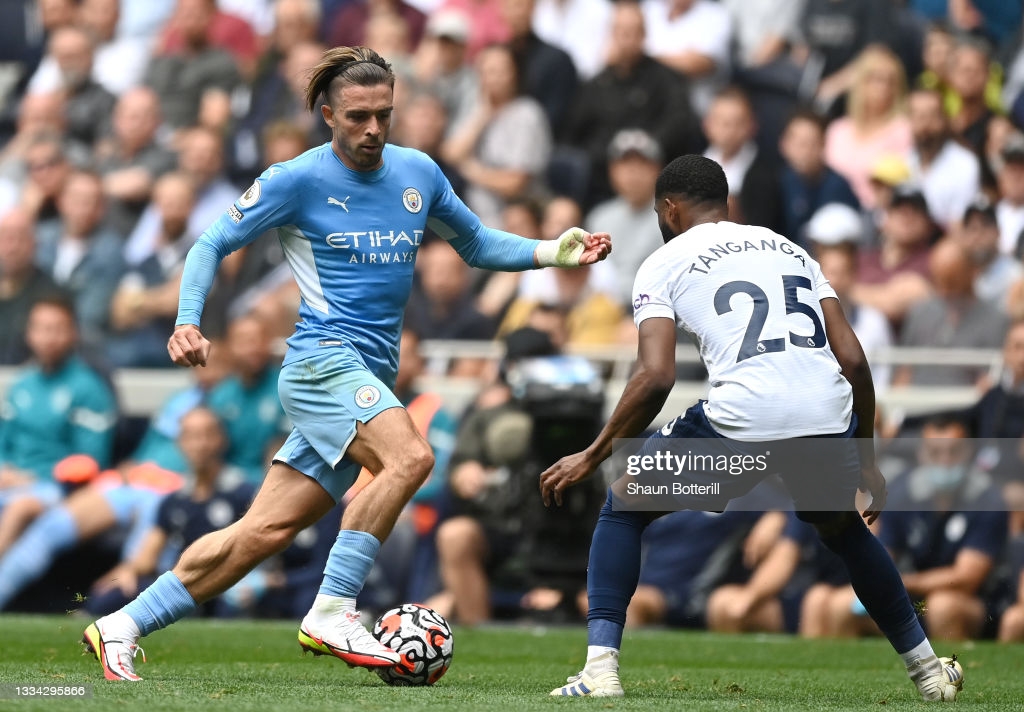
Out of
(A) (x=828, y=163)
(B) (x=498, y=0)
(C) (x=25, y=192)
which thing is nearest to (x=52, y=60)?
(C) (x=25, y=192)

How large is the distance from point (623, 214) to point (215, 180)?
396 cm

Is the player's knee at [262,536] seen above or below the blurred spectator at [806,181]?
below

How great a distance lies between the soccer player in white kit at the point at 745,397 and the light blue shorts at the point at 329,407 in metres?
0.88

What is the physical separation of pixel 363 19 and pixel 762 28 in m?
4.00

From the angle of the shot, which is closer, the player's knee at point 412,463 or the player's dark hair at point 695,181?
the player's dark hair at point 695,181

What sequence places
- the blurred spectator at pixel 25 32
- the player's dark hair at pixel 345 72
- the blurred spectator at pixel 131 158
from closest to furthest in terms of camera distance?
the player's dark hair at pixel 345 72
the blurred spectator at pixel 131 158
the blurred spectator at pixel 25 32

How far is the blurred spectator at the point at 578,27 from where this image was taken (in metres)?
14.5

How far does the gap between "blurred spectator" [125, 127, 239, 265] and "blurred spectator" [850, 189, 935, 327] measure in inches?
228

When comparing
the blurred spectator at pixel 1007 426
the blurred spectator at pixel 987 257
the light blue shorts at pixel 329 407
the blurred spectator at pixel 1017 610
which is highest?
the blurred spectator at pixel 987 257

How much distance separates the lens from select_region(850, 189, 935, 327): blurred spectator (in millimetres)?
11961

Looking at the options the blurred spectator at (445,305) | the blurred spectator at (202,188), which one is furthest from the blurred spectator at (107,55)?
the blurred spectator at (445,305)

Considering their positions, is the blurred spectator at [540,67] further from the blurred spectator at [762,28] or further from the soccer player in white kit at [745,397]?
the soccer player in white kit at [745,397]

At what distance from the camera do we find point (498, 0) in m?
15.3

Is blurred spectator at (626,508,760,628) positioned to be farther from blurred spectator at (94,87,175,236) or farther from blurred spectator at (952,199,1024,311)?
blurred spectator at (94,87,175,236)
